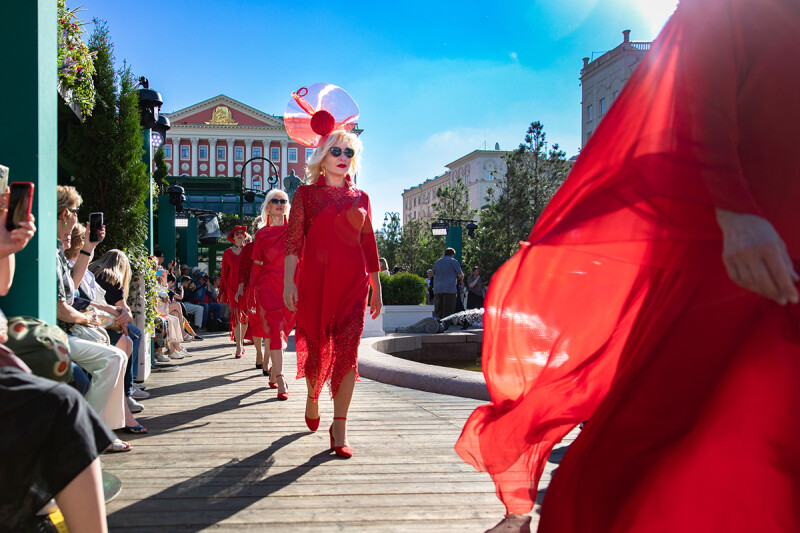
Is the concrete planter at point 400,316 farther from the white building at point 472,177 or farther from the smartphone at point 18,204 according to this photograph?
the white building at point 472,177

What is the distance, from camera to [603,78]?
47.1 m

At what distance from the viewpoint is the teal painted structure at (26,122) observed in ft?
8.72

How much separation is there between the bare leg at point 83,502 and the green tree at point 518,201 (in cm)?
2936

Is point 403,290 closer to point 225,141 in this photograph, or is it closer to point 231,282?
point 231,282

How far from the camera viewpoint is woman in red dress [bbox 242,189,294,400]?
650 cm

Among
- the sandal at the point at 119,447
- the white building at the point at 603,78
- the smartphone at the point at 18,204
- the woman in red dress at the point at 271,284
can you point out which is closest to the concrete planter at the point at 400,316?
the woman in red dress at the point at 271,284

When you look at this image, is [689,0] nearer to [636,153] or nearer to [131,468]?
[636,153]

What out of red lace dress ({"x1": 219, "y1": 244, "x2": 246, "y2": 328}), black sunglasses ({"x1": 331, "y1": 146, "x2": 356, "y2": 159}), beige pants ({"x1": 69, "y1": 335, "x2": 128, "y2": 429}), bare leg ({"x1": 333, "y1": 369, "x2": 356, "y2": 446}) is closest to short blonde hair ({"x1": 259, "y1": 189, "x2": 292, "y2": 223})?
red lace dress ({"x1": 219, "y1": 244, "x2": 246, "y2": 328})

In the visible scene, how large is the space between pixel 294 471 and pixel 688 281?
2.49m

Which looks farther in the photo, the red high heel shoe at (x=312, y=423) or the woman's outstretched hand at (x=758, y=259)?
the red high heel shoe at (x=312, y=423)

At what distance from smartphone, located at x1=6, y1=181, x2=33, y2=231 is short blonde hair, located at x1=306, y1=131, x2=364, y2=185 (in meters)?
2.36

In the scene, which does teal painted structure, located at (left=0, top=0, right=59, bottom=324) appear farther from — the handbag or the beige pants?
the handbag

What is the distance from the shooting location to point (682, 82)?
162 centimetres

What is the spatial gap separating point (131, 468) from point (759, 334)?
325cm
